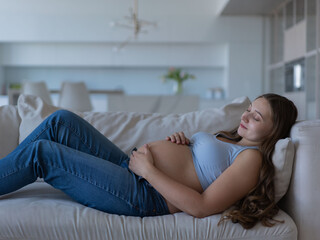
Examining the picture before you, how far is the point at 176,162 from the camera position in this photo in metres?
1.47

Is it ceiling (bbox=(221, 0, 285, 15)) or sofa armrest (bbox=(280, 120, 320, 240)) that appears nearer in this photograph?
sofa armrest (bbox=(280, 120, 320, 240))

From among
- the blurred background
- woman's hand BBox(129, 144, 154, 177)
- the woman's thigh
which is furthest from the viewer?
the blurred background

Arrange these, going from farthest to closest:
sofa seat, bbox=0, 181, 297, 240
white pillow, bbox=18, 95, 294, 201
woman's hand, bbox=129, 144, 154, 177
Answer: white pillow, bbox=18, 95, 294, 201
woman's hand, bbox=129, 144, 154, 177
sofa seat, bbox=0, 181, 297, 240

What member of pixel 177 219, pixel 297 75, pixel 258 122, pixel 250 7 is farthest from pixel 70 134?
pixel 250 7

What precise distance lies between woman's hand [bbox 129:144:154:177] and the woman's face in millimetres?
376

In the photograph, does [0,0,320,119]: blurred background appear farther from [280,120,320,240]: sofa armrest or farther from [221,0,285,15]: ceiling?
[280,120,320,240]: sofa armrest

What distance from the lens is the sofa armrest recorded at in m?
1.30

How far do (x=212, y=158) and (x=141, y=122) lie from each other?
61 cm

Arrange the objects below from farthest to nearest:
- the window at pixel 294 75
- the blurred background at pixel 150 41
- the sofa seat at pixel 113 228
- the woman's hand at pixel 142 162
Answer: the blurred background at pixel 150 41 → the window at pixel 294 75 → the woman's hand at pixel 142 162 → the sofa seat at pixel 113 228

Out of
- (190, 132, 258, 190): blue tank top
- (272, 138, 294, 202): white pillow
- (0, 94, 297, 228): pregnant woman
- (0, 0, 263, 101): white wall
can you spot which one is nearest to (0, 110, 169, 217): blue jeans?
(0, 94, 297, 228): pregnant woman

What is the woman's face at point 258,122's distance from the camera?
144 centimetres

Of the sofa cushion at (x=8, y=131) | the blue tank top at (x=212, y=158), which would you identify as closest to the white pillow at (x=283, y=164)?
the blue tank top at (x=212, y=158)

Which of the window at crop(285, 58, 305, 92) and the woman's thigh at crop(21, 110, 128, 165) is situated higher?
the window at crop(285, 58, 305, 92)

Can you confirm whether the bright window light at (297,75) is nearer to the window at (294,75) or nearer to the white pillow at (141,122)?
the window at (294,75)
